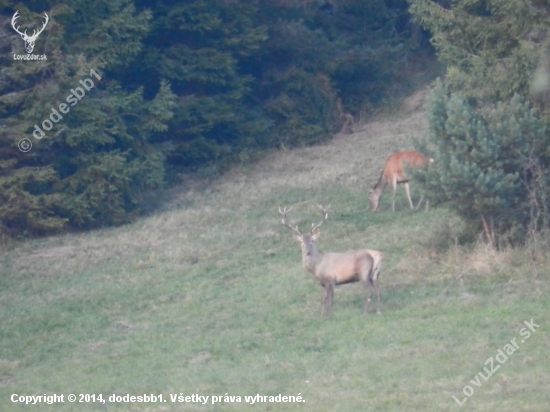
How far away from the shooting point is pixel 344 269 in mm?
12953

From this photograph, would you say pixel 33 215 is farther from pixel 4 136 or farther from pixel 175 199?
pixel 175 199

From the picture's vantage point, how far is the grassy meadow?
9867mm

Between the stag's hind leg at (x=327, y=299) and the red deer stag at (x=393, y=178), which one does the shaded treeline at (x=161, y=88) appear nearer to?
the red deer stag at (x=393, y=178)

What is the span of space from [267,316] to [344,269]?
142 cm

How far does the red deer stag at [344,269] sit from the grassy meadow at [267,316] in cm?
39

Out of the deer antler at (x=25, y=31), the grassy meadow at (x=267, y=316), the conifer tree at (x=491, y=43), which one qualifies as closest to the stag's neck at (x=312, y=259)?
the grassy meadow at (x=267, y=316)

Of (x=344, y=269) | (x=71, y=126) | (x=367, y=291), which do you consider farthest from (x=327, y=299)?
(x=71, y=126)

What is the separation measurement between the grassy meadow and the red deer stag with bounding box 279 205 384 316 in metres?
0.39

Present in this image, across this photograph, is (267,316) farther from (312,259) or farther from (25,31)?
(25,31)

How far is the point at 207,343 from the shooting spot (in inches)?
484

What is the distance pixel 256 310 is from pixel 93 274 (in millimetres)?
Answer: 4590

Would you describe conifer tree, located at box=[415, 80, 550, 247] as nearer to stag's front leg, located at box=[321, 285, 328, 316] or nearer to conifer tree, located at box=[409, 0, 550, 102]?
conifer tree, located at box=[409, 0, 550, 102]

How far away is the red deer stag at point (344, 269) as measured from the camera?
12.7 metres

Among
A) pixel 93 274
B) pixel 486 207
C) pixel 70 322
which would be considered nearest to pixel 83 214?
pixel 93 274
